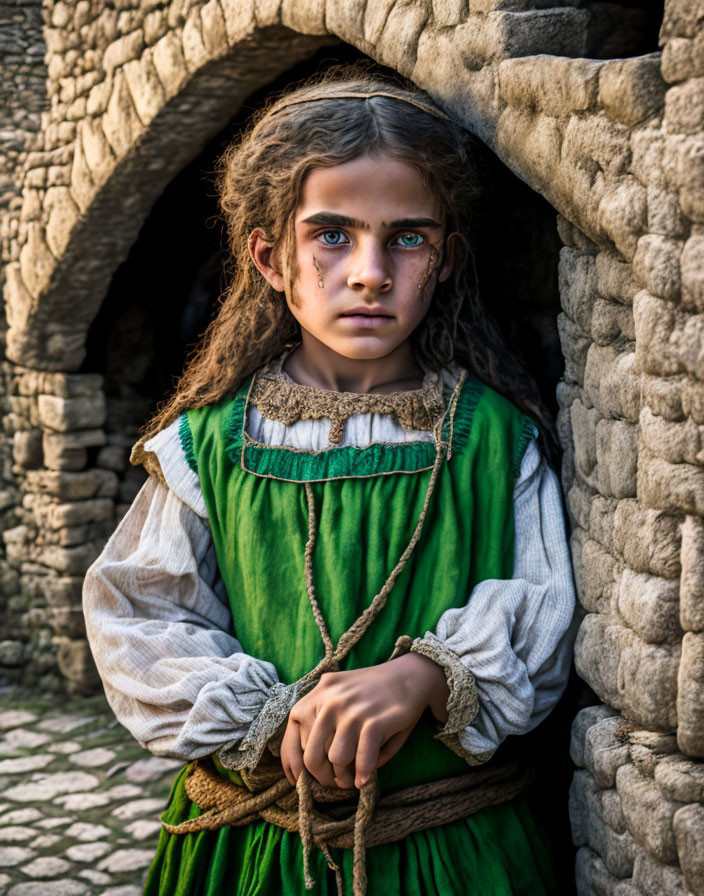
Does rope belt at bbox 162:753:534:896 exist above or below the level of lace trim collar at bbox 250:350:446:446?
below

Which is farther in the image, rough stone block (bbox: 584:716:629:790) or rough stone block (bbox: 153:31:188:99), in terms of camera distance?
rough stone block (bbox: 153:31:188:99)

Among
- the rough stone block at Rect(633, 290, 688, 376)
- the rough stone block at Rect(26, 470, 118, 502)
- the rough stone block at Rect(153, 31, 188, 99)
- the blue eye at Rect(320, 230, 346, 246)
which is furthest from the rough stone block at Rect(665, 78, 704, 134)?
the rough stone block at Rect(26, 470, 118, 502)

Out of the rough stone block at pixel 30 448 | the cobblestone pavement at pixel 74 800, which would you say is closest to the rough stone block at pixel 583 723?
the cobblestone pavement at pixel 74 800

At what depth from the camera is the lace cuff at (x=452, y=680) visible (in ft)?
5.33

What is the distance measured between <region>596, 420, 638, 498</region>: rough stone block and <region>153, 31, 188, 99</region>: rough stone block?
6.16 ft

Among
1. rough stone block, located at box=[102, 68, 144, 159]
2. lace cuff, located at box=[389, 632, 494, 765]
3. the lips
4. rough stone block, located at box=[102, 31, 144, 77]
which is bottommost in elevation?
lace cuff, located at box=[389, 632, 494, 765]

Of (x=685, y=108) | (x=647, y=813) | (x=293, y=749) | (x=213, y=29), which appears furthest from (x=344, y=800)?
(x=213, y=29)

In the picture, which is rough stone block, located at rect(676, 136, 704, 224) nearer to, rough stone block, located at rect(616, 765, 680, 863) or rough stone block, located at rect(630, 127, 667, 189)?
rough stone block, located at rect(630, 127, 667, 189)

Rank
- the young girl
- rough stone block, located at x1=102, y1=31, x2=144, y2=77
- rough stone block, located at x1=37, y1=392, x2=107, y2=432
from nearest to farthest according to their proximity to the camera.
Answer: the young girl → rough stone block, located at x1=102, y1=31, x2=144, y2=77 → rough stone block, located at x1=37, y1=392, x2=107, y2=432

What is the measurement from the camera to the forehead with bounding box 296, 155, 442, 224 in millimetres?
1688

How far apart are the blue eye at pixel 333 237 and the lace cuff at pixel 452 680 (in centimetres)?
68

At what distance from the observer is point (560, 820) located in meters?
2.03

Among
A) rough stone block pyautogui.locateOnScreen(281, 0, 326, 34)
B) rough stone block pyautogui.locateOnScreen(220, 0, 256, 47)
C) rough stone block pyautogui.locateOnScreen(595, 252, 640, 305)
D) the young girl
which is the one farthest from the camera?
rough stone block pyautogui.locateOnScreen(220, 0, 256, 47)

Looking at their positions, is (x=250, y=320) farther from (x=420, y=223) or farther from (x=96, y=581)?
(x=96, y=581)
